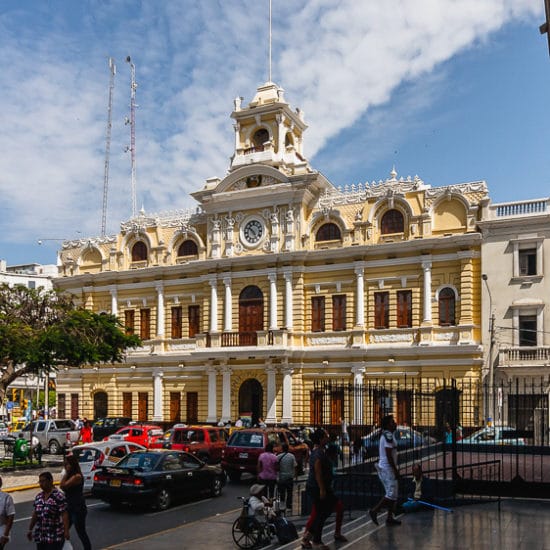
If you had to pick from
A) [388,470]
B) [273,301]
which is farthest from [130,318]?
[388,470]

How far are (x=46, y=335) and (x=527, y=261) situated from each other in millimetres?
21421

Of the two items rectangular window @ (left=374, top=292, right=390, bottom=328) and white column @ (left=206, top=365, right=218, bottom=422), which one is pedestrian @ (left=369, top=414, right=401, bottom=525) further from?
white column @ (left=206, top=365, right=218, bottom=422)

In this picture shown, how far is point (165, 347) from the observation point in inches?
1663

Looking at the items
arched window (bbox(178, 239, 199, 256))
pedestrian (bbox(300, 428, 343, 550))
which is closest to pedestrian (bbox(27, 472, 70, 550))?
pedestrian (bbox(300, 428, 343, 550))

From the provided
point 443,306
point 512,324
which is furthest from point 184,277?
point 512,324

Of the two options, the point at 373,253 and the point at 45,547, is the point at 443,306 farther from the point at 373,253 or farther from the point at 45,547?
the point at 45,547

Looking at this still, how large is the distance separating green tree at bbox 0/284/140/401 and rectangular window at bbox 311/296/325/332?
40.9 feet

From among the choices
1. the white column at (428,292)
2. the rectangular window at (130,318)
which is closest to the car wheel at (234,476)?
the white column at (428,292)

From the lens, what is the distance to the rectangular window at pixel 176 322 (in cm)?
4225

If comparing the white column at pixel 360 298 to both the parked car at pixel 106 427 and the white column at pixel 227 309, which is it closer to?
the white column at pixel 227 309

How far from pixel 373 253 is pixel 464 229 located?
15.1ft

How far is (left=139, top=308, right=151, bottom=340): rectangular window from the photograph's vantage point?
141ft

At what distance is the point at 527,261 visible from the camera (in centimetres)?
3359

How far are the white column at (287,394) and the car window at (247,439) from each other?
591 inches
